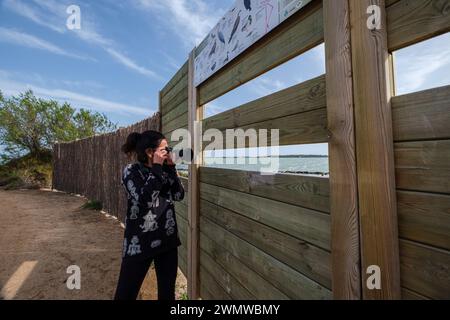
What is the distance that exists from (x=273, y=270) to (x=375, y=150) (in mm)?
979

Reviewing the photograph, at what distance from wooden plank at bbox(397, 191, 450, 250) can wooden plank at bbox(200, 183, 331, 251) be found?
0.33 meters

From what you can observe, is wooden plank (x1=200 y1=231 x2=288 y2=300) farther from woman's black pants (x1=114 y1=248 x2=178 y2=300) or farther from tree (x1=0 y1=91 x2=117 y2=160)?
tree (x1=0 y1=91 x2=117 y2=160)

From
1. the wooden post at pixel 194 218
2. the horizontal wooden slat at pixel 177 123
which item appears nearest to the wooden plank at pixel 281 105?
the wooden post at pixel 194 218

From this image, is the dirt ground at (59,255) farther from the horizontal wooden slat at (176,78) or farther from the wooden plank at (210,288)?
the horizontal wooden slat at (176,78)

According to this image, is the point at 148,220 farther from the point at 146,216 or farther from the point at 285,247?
the point at 285,247

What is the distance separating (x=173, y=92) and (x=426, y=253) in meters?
3.61

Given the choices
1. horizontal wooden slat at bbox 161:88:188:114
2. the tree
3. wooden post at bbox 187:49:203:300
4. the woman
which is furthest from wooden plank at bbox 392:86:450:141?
the tree

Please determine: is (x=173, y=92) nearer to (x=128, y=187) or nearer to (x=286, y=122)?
(x=128, y=187)

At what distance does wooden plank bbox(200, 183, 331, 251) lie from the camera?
125cm

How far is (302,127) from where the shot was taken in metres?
1.38

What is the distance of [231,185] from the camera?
215cm

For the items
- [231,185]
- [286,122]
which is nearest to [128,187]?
[231,185]

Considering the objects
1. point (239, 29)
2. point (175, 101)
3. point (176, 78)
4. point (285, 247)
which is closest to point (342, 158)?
point (285, 247)

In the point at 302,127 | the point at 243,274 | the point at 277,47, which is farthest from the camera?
the point at 243,274
